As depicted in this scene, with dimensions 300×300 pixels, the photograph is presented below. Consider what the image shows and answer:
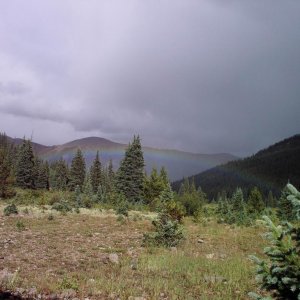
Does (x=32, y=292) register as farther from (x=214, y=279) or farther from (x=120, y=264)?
(x=214, y=279)

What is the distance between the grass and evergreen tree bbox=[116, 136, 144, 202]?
34459mm

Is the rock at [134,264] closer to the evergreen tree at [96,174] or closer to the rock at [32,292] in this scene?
the rock at [32,292]

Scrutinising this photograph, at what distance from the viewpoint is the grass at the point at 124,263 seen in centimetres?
930

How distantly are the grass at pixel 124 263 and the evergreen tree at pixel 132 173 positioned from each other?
3446 cm

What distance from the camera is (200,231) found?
2255 cm

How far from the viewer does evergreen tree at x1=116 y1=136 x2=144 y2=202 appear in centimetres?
5584

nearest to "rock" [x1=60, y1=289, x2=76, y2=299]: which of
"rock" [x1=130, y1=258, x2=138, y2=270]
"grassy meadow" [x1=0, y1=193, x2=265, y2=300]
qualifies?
"grassy meadow" [x1=0, y1=193, x2=265, y2=300]

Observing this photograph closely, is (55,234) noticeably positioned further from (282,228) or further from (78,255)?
(282,228)

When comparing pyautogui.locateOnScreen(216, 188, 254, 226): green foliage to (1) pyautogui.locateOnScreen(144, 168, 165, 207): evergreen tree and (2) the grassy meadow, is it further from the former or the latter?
(1) pyautogui.locateOnScreen(144, 168, 165, 207): evergreen tree

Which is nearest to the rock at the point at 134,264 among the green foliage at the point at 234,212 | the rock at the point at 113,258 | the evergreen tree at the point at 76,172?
the rock at the point at 113,258

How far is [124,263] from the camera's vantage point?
12.5 metres

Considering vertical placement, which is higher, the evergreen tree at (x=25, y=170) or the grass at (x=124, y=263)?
the evergreen tree at (x=25, y=170)

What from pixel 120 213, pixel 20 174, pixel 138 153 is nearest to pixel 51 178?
pixel 20 174

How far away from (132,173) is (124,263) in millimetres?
43891
